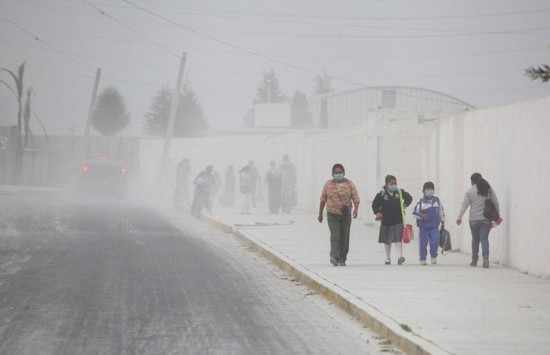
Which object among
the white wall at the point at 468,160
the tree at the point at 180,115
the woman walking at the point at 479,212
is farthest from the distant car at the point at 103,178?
the tree at the point at 180,115

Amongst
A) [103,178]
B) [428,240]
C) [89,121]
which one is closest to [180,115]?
[89,121]

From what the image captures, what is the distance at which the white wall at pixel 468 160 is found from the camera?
1534 cm

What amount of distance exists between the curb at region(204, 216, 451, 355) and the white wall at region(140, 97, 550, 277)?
3.38 metres

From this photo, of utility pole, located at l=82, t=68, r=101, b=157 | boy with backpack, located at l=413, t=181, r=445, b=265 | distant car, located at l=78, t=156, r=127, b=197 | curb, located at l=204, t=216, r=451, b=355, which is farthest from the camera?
utility pole, located at l=82, t=68, r=101, b=157

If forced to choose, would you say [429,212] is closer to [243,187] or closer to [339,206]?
[339,206]

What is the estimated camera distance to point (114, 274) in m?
15.3

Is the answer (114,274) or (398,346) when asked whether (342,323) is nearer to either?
(398,346)

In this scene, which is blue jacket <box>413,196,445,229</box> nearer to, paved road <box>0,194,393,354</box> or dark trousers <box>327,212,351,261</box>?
dark trousers <box>327,212,351,261</box>

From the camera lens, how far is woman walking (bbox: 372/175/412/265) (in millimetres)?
17253

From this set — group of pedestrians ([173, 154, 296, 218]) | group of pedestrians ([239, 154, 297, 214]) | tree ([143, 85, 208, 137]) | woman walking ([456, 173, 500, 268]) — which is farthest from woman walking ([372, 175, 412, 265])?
tree ([143, 85, 208, 137])

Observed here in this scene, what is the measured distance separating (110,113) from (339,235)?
4878 inches

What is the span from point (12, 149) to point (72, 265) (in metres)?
52.3

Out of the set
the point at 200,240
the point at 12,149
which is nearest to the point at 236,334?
the point at 200,240

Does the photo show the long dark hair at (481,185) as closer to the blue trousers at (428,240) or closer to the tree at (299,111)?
the blue trousers at (428,240)
